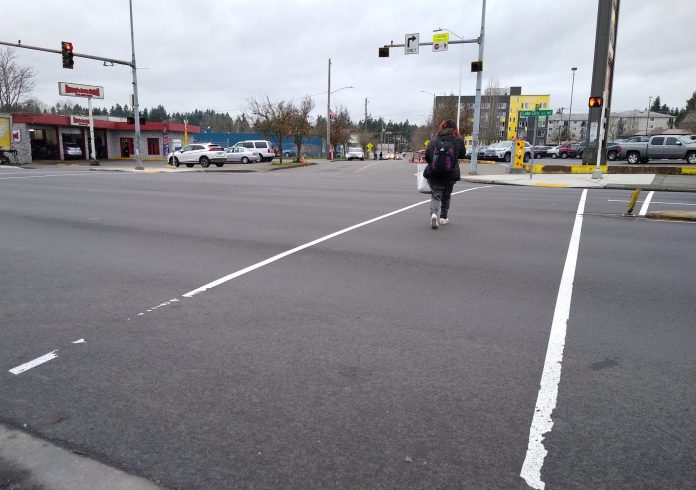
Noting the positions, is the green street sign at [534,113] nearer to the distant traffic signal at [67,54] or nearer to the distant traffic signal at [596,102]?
the distant traffic signal at [596,102]

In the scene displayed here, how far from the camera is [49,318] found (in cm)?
473

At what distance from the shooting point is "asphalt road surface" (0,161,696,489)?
2.68 metres

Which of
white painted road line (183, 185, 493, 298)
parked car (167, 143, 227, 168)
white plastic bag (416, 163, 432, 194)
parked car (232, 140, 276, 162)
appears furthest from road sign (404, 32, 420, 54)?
parked car (232, 140, 276, 162)

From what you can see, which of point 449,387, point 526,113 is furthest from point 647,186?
point 449,387

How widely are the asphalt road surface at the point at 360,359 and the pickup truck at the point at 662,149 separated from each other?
85.8 ft

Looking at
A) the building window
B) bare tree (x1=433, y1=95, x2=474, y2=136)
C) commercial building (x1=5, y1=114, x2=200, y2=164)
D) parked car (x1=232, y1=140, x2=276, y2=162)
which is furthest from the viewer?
bare tree (x1=433, y1=95, x2=474, y2=136)

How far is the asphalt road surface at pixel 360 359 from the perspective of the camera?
8.79ft

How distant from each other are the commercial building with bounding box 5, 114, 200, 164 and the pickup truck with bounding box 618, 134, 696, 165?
38613mm

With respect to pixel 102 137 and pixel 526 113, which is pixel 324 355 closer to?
pixel 526 113

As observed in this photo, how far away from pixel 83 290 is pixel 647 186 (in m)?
18.6

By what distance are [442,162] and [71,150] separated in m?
48.2

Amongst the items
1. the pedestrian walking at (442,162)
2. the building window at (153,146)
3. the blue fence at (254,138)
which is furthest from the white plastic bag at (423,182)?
the blue fence at (254,138)

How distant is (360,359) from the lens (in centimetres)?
384

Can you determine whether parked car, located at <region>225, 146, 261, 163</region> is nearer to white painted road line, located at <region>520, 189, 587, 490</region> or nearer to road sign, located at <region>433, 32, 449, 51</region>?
road sign, located at <region>433, 32, 449, 51</region>
